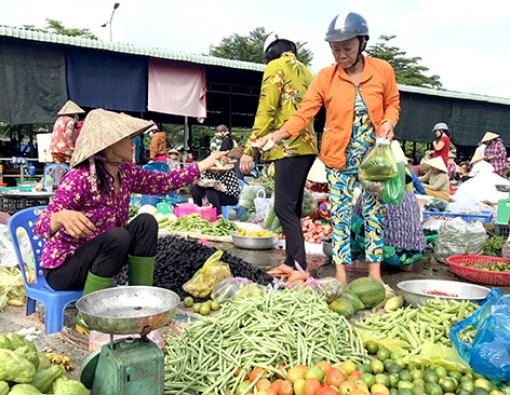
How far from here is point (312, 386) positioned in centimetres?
215

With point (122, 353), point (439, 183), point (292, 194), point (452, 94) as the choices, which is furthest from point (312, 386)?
point (452, 94)

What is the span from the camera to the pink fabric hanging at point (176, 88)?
10.9 m

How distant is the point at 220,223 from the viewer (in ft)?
23.4

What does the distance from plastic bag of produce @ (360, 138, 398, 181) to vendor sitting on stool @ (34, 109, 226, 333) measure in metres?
1.76

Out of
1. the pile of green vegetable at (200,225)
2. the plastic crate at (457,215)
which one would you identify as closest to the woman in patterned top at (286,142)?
the pile of green vegetable at (200,225)

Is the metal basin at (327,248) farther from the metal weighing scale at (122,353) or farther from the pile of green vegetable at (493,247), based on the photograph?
the metal weighing scale at (122,353)

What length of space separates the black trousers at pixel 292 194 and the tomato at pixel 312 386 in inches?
84.7

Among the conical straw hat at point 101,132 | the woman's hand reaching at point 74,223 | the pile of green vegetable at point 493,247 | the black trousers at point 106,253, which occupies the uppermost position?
the conical straw hat at point 101,132

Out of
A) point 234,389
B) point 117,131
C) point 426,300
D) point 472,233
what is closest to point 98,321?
point 234,389

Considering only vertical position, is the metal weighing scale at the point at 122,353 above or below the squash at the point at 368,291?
above

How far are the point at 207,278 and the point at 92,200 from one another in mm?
1296

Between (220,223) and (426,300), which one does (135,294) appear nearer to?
(426,300)

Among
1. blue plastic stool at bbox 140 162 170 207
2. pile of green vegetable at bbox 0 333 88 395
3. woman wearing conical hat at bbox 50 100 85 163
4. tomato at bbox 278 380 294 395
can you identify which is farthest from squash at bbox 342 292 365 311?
woman wearing conical hat at bbox 50 100 85 163

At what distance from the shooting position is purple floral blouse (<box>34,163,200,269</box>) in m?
2.91
